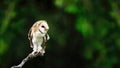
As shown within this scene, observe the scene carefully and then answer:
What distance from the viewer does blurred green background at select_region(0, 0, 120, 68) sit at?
459 centimetres

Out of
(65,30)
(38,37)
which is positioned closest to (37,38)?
(38,37)

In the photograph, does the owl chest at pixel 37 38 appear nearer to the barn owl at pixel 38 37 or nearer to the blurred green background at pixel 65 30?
the barn owl at pixel 38 37

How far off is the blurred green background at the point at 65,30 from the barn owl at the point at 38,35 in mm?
3519

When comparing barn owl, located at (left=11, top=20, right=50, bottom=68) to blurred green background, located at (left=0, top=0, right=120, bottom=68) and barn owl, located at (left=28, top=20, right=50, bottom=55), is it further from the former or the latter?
blurred green background, located at (left=0, top=0, right=120, bottom=68)

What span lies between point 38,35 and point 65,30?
441 cm

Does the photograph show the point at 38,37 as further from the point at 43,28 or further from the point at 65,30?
the point at 65,30

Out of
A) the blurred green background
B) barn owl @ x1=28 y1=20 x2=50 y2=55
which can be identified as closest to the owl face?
barn owl @ x1=28 y1=20 x2=50 y2=55

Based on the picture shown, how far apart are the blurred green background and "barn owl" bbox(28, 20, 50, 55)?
11.5 feet

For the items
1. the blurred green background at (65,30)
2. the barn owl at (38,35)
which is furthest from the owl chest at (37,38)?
the blurred green background at (65,30)

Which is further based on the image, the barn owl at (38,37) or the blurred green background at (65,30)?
the blurred green background at (65,30)

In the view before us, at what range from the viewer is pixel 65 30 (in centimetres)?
518

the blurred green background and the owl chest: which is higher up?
the blurred green background

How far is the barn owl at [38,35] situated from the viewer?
2.50 feet

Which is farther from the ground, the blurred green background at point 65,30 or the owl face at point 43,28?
the blurred green background at point 65,30
